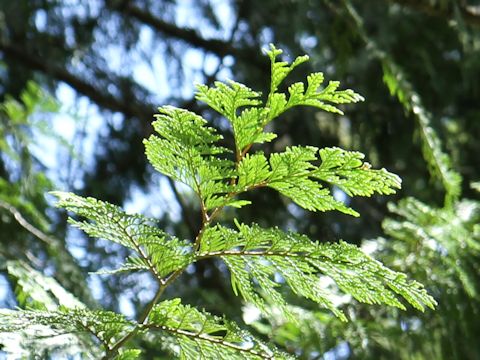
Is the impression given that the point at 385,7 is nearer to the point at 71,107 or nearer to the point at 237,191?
the point at 71,107

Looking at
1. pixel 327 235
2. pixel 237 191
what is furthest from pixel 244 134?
pixel 327 235

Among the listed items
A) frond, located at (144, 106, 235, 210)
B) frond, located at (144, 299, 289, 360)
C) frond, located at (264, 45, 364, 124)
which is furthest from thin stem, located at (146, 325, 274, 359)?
frond, located at (264, 45, 364, 124)

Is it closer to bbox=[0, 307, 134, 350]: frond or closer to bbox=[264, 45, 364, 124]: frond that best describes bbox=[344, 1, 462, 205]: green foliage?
bbox=[264, 45, 364, 124]: frond

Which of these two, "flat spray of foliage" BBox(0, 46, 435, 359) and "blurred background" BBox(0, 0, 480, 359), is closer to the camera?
"flat spray of foliage" BBox(0, 46, 435, 359)

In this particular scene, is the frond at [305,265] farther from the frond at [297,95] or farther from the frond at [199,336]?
the frond at [297,95]

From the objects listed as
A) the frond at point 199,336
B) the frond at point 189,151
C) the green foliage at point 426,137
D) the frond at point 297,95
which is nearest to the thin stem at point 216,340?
the frond at point 199,336

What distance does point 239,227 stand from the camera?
108 centimetres

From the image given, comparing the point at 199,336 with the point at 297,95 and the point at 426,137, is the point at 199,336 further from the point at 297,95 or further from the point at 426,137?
the point at 426,137

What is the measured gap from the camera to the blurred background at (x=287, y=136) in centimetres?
191

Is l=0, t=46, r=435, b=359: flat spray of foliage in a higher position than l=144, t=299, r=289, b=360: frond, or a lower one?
higher

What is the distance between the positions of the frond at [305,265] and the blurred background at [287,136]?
2.38ft

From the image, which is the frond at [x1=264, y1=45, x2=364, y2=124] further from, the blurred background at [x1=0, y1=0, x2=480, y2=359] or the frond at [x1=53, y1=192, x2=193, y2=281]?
the blurred background at [x1=0, y1=0, x2=480, y2=359]

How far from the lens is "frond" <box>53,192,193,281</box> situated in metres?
1.08

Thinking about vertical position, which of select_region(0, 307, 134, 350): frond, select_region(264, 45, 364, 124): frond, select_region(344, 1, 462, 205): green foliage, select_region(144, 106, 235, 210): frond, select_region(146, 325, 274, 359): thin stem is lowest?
select_region(0, 307, 134, 350): frond
